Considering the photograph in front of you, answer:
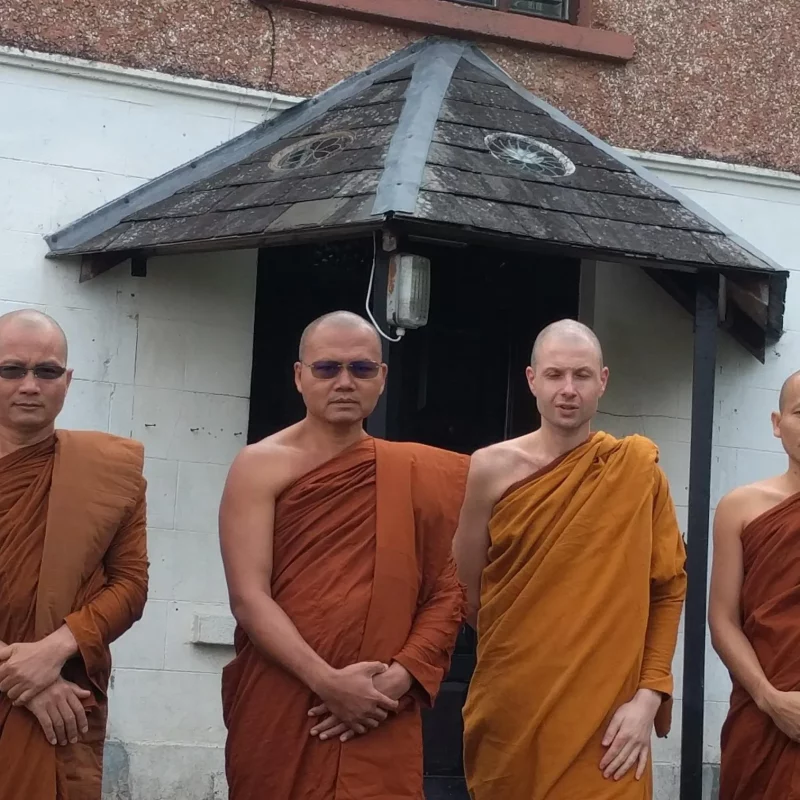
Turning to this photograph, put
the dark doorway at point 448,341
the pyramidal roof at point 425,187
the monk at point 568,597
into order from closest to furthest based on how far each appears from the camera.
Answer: the monk at point 568,597
the pyramidal roof at point 425,187
the dark doorway at point 448,341

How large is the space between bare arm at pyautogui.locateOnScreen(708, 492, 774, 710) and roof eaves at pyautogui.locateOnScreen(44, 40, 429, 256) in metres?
3.04

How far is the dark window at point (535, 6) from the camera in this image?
770cm

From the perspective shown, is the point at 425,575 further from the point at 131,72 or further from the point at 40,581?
the point at 131,72

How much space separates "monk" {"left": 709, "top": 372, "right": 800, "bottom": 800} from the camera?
4.58 meters

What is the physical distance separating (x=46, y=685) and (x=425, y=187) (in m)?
2.63

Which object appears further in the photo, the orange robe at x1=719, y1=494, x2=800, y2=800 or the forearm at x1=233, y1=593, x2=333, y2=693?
the orange robe at x1=719, y1=494, x2=800, y2=800

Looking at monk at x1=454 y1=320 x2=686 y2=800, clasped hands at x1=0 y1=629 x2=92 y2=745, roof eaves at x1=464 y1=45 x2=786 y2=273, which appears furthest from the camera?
roof eaves at x1=464 y1=45 x2=786 y2=273

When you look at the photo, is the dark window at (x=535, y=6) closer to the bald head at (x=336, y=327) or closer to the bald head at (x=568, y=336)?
the bald head at (x=568, y=336)

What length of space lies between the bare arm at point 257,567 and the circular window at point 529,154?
2.49m

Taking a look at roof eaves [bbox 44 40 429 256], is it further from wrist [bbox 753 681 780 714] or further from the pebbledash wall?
wrist [bbox 753 681 780 714]

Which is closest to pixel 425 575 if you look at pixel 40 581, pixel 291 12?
pixel 40 581

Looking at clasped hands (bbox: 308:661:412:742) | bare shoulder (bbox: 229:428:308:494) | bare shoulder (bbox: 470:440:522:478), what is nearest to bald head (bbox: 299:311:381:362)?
bare shoulder (bbox: 229:428:308:494)

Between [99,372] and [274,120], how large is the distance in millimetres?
1546

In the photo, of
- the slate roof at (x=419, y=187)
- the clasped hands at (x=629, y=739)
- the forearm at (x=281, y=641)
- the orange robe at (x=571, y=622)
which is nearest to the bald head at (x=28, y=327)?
the forearm at (x=281, y=641)
